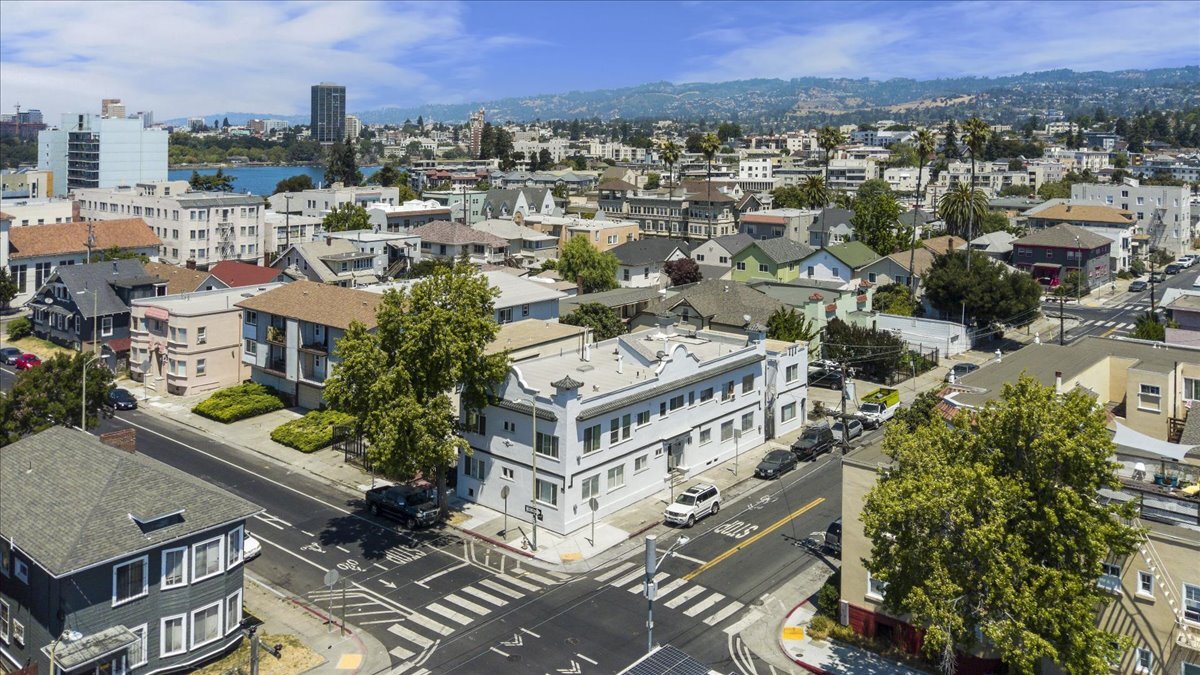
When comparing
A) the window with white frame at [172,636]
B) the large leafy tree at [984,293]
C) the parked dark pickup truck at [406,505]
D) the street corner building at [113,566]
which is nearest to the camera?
the street corner building at [113,566]

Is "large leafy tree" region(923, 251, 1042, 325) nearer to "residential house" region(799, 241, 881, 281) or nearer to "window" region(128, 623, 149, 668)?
"residential house" region(799, 241, 881, 281)

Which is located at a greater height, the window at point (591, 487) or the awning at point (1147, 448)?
the awning at point (1147, 448)

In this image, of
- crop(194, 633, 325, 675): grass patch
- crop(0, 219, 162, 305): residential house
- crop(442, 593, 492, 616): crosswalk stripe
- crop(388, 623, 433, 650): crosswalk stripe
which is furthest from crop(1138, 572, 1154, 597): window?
crop(0, 219, 162, 305): residential house

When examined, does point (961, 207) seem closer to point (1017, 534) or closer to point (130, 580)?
point (1017, 534)

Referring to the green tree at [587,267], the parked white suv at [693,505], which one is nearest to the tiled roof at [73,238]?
the green tree at [587,267]

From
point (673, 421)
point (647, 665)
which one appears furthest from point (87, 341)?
point (647, 665)

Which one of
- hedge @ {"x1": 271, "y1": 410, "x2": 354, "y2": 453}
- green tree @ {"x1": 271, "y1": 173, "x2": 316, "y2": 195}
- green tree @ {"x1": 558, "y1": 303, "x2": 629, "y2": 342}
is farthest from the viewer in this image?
green tree @ {"x1": 271, "y1": 173, "x2": 316, "y2": 195}

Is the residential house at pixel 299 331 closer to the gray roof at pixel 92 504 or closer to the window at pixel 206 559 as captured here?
the gray roof at pixel 92 504
